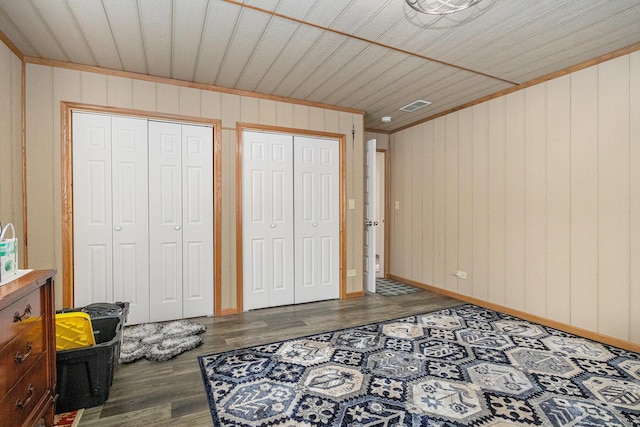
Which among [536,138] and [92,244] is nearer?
[92,244]

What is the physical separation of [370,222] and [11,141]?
12.4 feet

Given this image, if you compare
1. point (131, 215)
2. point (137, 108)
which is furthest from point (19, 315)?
point (137, 108)

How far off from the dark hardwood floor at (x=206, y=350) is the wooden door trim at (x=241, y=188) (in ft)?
0.89

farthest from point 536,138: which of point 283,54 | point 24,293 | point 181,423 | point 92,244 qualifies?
point 92,244

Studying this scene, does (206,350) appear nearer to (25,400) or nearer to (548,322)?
(25,400)

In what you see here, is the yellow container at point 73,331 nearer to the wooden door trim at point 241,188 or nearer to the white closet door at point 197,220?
the white closet door at point 197,220

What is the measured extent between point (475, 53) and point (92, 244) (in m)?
3.93

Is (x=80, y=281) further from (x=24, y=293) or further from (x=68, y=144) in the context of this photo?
(x=24, y=293)

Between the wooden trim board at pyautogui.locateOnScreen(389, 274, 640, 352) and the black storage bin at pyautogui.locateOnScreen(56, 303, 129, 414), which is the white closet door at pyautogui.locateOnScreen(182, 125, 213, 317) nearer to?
the black storage bin at pyautogui.locateOnScreen(56, 303, 129, 414)

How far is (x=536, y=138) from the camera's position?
128 inches

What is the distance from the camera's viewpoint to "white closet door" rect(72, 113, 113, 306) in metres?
2.93

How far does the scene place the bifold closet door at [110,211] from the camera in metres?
2.95

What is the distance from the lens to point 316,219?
13.2ft

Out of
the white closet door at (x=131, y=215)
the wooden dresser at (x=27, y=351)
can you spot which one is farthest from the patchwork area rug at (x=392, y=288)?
the wooden dresser at (x=27, y=351)
